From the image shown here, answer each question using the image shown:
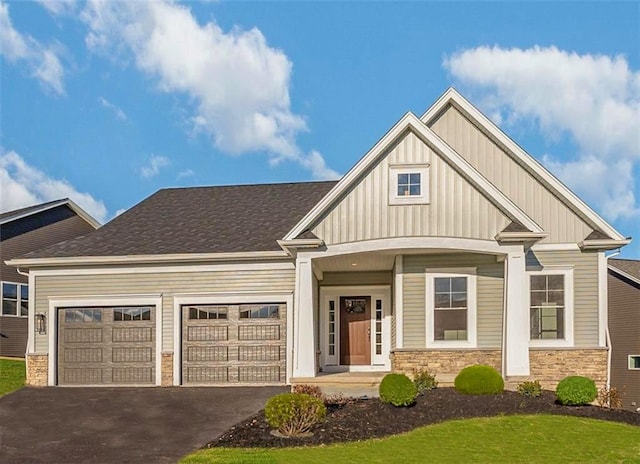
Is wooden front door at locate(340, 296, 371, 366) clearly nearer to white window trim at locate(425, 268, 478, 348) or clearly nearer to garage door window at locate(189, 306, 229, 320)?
white window trim at locate(425, 268, 478, 348)

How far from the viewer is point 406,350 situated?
15.1 m

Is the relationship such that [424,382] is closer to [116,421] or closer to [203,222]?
[116,421]

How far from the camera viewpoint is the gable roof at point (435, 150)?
1438 cm

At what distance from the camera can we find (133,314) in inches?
672

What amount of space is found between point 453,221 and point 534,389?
393cm

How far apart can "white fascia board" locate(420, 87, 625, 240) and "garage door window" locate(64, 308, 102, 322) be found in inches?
392

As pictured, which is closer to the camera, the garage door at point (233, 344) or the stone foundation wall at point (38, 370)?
the garage door at point (233, 344)

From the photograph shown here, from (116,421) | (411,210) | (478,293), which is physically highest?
(411,210)

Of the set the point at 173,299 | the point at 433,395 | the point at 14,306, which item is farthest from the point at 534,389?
the point at 14,306

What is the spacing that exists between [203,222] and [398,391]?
9050mm

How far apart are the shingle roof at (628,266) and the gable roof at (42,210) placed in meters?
22.1

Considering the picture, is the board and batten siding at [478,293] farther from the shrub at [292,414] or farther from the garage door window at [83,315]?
the garage door window at [83,315]

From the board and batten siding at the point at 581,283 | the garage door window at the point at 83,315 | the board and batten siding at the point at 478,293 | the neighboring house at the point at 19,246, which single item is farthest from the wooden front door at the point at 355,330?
the neighboring house at the point at 19,246

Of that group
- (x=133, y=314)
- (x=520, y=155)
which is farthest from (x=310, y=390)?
(x=520, y=155)
